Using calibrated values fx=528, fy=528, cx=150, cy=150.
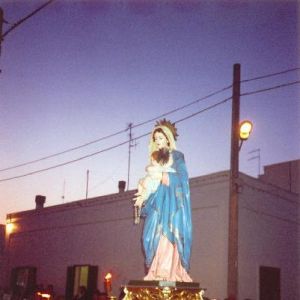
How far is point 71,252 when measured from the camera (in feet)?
81.8

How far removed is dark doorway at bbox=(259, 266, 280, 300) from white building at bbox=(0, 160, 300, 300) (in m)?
0.03

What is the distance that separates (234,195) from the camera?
44.0 ft

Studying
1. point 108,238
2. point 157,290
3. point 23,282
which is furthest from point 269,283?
point 23,282

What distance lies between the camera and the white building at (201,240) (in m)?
17.8

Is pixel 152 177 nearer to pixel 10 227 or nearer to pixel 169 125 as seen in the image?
pixel 169 125

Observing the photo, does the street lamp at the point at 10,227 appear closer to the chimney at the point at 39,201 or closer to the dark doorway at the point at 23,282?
the chimney at the point at 39,201

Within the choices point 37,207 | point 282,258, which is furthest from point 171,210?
point 37,207

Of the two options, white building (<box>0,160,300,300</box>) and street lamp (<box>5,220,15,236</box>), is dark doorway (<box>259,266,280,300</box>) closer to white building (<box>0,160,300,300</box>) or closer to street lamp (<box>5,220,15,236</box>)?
white building (<box>0,160,300,300</box>)

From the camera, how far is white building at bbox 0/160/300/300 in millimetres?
17812

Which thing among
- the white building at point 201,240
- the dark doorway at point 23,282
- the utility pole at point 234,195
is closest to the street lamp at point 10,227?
the white building at point 201,240

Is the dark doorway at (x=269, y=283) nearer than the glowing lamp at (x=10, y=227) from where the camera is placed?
Yes

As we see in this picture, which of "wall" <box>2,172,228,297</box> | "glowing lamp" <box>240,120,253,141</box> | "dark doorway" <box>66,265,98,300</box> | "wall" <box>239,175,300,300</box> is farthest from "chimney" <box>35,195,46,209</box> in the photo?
"glowing lamp" <box>240,120,253,141</box>

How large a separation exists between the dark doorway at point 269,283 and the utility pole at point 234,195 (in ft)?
19.3

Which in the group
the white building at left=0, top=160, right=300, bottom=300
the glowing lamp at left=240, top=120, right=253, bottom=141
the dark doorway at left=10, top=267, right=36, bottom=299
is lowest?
the dark doorway at left=10, top=267, right=36, bottom=299
